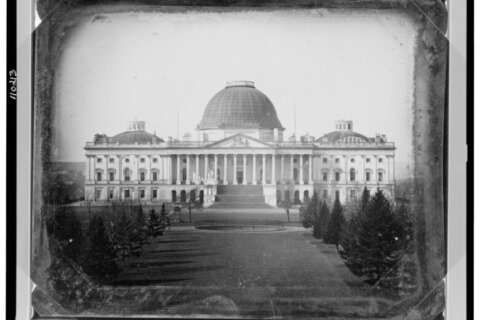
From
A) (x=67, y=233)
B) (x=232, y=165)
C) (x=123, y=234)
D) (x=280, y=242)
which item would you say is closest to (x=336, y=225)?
(x=280, y=242)

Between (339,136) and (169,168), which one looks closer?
(339,136)

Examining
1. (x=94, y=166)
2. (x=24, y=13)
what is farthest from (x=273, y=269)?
(x=24, y=13)

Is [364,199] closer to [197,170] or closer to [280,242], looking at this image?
[280,242]

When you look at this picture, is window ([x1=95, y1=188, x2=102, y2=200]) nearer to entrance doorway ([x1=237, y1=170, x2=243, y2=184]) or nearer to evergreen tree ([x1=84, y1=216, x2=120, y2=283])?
evergreen tree ([x1=84, y1=216, x2=120, y2=283])

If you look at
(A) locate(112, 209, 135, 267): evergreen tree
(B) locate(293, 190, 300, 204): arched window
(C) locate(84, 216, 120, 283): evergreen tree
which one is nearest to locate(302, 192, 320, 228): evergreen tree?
(B) locate(293, 190, 300, 204): arched window

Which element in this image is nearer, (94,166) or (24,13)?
(24,13)

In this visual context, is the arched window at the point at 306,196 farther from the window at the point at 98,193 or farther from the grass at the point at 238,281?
the window at the point at 98,193

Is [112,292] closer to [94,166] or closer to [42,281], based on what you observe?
[42,281]
